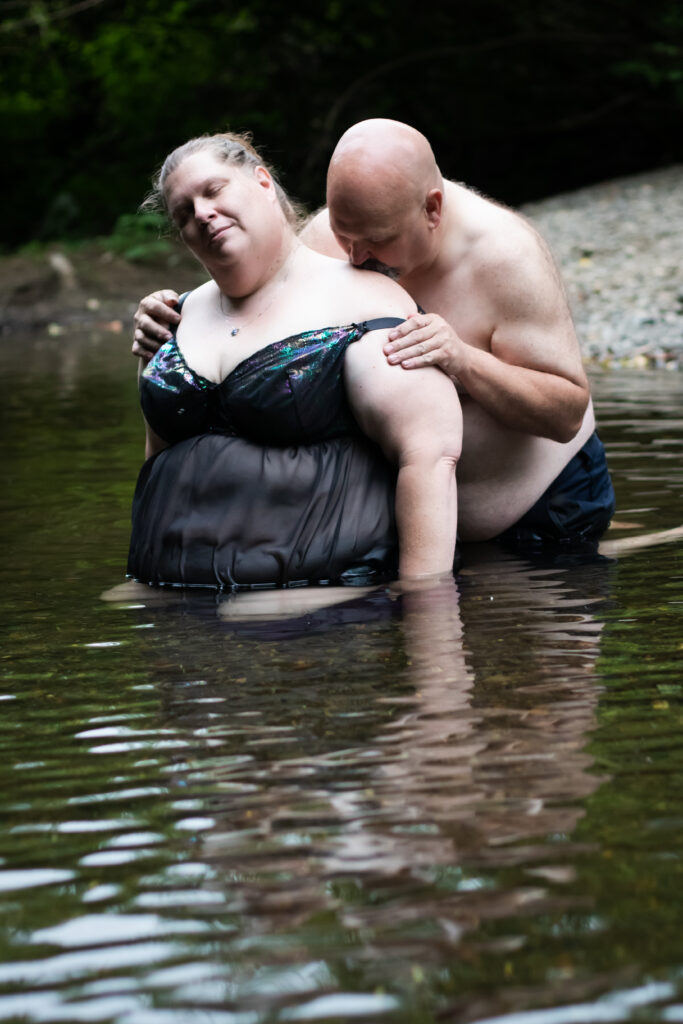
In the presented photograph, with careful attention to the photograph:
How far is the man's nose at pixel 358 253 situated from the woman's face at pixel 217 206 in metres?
0.25

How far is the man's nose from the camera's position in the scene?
418 cm

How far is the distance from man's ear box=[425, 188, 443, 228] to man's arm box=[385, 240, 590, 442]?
21cm

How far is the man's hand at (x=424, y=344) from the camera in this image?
13.1 feet

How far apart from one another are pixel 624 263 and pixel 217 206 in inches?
428

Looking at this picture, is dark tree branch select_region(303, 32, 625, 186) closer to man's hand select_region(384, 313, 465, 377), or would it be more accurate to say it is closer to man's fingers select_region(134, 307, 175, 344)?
man's fingers select_region(134, 307, 175, 344)

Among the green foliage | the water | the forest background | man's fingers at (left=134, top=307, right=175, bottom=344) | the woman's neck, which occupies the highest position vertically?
the forest background

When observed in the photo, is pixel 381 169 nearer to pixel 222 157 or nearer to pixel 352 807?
pixel 222 157

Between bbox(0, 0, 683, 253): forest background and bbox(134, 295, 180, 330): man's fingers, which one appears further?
bbox(0, 0, 683, 253): forest background

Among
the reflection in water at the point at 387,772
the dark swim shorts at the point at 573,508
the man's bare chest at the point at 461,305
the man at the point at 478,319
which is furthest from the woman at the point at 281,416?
the dark swim shorts at the point at 573,508

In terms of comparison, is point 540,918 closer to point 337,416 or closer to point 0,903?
point 0,903

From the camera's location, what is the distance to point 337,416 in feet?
13.9

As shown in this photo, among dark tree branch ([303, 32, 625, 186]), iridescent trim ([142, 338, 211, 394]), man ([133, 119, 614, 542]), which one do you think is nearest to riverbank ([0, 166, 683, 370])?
dark tree branch ([303, 32, 625, 186])

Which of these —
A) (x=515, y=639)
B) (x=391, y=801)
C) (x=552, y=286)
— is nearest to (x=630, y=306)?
(x=552, y=286)

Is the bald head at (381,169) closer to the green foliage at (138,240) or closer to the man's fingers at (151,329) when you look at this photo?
the man's fingers at (151,329)
